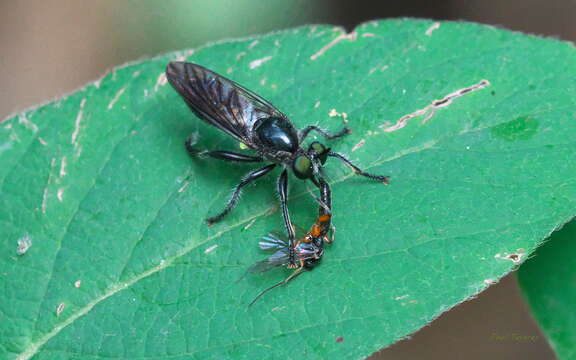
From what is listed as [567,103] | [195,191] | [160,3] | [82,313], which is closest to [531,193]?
[567,103]

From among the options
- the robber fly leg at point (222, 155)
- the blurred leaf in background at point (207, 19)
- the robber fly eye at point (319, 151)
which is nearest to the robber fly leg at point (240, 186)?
the robber fly leg at point (222, 155)

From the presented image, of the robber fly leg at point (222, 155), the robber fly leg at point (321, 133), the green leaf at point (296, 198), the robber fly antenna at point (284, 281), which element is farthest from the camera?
the robber fly leg at point (222, 155)

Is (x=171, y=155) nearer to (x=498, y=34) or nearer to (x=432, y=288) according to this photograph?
(x=432, y=288)

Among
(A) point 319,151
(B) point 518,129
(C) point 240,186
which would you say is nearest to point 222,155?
(C) point 240,186

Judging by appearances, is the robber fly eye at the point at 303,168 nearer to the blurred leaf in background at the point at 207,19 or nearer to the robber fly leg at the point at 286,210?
the robber fly leg at the point at 286,210

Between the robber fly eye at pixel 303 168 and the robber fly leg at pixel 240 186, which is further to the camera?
the robber fly eye at pixel 303 168
